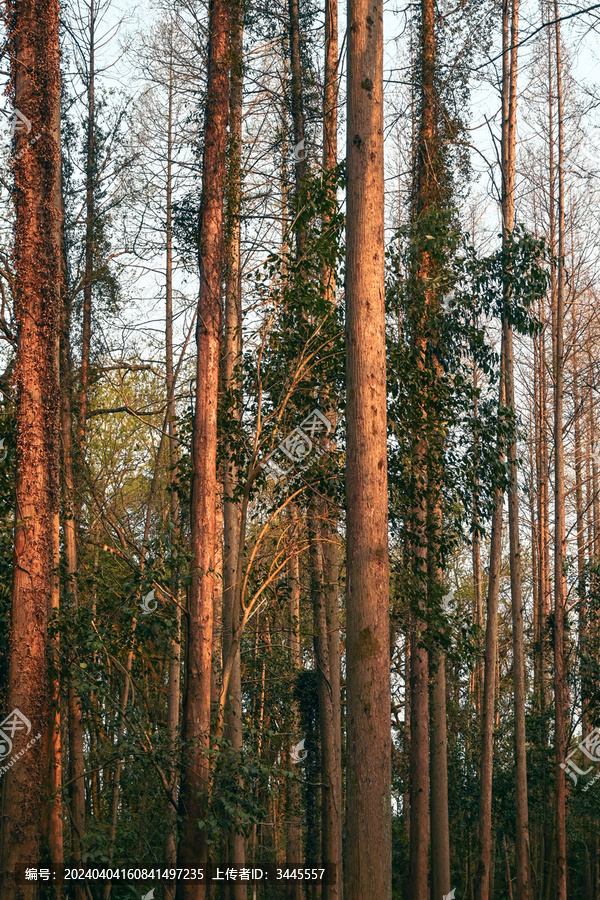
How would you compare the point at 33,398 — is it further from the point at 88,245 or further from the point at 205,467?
the point at 88,245

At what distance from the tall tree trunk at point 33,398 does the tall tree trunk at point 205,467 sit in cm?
145

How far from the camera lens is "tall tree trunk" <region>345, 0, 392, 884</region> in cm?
511

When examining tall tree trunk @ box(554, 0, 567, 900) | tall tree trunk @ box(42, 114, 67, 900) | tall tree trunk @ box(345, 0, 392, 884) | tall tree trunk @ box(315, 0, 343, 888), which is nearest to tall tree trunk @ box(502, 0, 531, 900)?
tall tree trunk @ box(554, 0, 567, 900)

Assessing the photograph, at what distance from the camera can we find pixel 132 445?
1995 centimetres

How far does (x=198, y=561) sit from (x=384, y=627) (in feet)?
12.0

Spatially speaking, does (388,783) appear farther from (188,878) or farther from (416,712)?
(416,712)

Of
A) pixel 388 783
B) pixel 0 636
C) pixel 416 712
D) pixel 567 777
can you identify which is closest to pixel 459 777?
pixel 567 777

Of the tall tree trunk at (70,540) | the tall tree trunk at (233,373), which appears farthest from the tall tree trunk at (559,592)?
the tall tree trunk at (70,540)

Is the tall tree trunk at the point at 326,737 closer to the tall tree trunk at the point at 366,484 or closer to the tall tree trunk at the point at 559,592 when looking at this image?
the tall tree trunk at the point at 559,592

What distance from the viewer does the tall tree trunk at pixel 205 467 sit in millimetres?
8117

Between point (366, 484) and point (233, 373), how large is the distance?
15.2 ft

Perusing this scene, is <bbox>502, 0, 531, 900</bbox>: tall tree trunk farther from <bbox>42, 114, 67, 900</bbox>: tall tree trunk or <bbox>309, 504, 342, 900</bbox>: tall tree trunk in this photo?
<bbox>42, 114, 67, 900</bbox>: tall tree trunk

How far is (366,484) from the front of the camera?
5.60 meters

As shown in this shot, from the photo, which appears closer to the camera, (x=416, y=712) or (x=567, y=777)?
(x=416, y=712)
